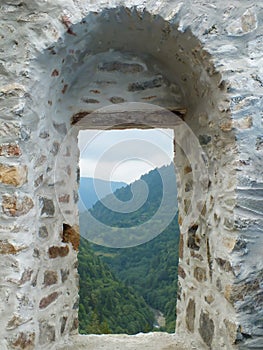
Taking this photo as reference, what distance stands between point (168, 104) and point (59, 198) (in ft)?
2.76

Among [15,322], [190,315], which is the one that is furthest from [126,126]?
[15,322]

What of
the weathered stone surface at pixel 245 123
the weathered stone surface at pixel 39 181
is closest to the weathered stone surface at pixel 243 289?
the weathered stone surface at pixel 245 123

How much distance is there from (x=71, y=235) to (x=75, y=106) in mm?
758

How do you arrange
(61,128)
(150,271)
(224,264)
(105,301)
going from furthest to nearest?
1. (105,301)
2. (150,271)
3. (61,128)
4. (224,264)

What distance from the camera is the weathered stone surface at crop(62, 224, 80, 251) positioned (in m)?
2.47

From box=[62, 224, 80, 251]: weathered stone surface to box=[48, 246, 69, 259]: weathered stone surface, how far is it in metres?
0.05

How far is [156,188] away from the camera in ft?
9.30

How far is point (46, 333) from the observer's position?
7.20 ft

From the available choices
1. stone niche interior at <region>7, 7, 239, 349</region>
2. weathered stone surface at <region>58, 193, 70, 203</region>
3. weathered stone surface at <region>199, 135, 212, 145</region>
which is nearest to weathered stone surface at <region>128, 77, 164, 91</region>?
stone niche interior at <region>7, 7, 239, 349</region>

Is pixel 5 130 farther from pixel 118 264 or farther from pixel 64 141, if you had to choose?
pixel 118 264

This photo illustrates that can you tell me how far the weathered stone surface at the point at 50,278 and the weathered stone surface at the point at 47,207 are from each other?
0.31 m

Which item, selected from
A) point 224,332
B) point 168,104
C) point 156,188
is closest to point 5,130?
point 168,104

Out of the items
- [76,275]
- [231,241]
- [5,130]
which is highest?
[5,130]

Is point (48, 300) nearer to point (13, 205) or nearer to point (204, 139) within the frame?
point (13, 205)
